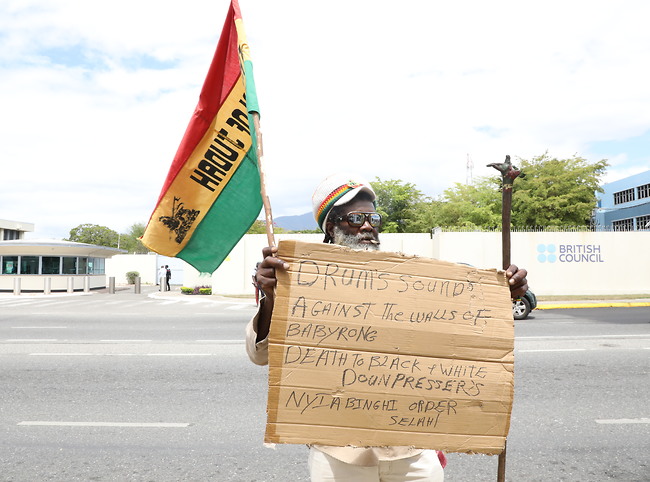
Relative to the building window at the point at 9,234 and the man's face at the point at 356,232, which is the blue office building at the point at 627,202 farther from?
the building window at the point at 9,234

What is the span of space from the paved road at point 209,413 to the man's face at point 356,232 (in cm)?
233

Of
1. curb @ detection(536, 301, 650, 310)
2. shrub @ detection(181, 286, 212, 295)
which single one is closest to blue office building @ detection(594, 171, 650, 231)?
curb @ detection(536, 301, 650, 310)

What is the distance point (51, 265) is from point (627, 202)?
180 feet

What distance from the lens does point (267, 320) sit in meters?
1.91

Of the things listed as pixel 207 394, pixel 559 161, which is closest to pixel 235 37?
pixel 207 394

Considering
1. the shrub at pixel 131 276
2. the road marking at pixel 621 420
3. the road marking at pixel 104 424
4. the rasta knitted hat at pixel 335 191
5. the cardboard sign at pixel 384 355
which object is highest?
the rasta knitted hat at pixel 335 191

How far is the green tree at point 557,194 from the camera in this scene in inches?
1162

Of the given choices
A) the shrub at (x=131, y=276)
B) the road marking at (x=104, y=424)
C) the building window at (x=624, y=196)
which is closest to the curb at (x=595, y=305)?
the road marking at (x=104, y=424)

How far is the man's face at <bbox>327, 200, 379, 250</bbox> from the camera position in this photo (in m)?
2.02

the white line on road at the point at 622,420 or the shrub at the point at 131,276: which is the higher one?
the white line on road at the point at 622,420

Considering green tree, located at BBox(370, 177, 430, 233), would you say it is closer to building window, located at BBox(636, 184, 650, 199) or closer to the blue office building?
the blue office building

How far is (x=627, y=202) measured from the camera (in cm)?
5600

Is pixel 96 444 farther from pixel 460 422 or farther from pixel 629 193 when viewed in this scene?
pixel 629 193

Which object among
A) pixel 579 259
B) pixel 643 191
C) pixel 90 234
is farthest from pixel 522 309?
pixel 90 234
